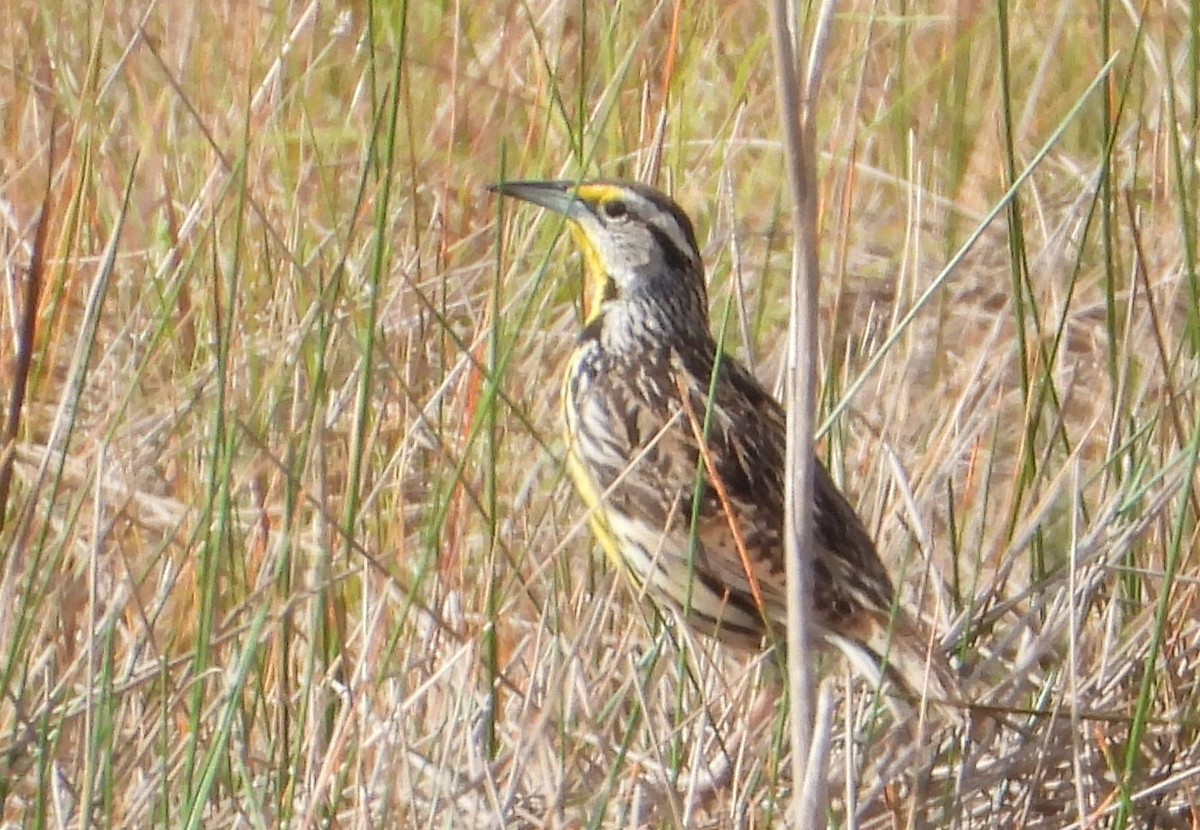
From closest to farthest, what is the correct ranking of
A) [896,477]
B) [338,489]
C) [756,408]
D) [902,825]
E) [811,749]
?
[811,749], [902,825], [896,477], [756,408], [338,489]

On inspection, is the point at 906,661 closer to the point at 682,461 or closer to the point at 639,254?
the point at 682,461

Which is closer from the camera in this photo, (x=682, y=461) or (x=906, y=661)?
(x=906, y=661)

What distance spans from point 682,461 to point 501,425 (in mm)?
472

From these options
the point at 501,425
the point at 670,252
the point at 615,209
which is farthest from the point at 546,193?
the point at 501,425

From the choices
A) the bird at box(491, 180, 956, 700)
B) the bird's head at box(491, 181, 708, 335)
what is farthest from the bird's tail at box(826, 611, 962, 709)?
the bird's head at box(491, 181, 708, 335)

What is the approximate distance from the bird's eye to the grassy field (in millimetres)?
135

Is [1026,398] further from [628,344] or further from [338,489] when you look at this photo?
[338,489]

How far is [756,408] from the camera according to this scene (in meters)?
3.16

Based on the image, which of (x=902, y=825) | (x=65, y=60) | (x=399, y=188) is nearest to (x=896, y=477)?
(x=902, y=825)

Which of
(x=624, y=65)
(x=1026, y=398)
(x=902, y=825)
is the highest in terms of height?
(x=624, y=65)

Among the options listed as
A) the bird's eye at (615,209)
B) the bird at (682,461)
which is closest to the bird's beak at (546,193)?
the bird at (682,461)

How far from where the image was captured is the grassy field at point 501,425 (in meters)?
2.43

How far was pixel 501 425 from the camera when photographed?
345cm

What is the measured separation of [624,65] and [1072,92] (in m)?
2.03
